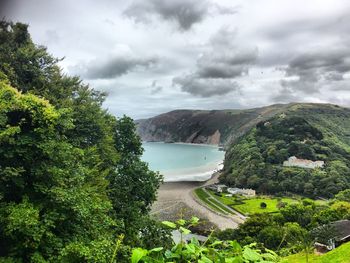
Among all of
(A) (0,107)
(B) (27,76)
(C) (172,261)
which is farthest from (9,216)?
(B) (27,76)

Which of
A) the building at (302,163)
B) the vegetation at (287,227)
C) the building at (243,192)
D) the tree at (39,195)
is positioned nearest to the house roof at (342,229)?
the vegetation at (287,227)

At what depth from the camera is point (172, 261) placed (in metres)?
2.43

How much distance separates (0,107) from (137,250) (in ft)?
34.3

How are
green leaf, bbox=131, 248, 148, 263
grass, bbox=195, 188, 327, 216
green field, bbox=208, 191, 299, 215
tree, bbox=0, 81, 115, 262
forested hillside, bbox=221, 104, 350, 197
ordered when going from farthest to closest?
1. forested hillside, bbox=221, 104, 350, 197
2. grass, bbox=195, 188, 327, 216
3. green field, bbox=208, 191, 299, 215
4. tree, bbox=0, 81, 115, 262
5. green leaf, bbox=131, 248, 148, 263

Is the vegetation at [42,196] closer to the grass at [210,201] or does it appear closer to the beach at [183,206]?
the beach at [183,206]

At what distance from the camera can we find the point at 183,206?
52719mm

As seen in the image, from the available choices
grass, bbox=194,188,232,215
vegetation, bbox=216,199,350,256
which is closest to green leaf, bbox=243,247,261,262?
vegetation, bbox=216,199,350,256

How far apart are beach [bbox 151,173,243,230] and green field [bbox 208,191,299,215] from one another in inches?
221

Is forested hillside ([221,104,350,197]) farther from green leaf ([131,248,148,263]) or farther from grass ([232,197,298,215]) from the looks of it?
green leaf ([131,248,148,263])

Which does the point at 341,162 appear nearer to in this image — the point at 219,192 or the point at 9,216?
the point at 219,192

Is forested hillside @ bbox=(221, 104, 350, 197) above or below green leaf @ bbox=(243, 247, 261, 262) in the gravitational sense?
below

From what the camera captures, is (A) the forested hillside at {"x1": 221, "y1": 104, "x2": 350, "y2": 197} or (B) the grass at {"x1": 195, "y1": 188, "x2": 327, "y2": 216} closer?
(B) the grass at {"x1": 195, "y1": 188, "x2": 327, "y2": 216}

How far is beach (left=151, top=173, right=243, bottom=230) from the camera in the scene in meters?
56.9

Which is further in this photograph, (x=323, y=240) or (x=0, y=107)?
(x=323, y=240)
